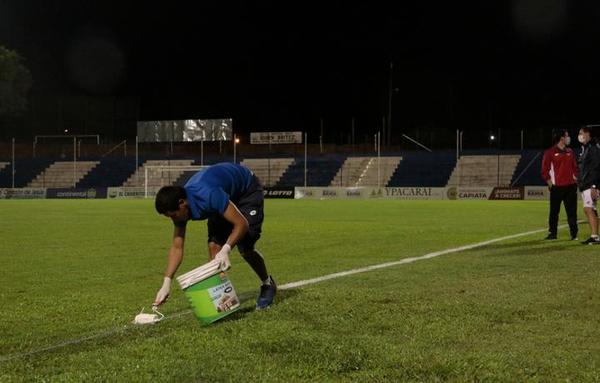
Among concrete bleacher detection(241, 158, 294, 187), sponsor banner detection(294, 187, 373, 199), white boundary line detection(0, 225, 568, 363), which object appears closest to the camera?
white boundary line detection(0, 225, 568, 363)

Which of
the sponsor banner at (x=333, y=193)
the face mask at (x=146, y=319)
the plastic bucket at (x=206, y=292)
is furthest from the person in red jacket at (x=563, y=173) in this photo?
the sponsor banner at (x=333, y=193)

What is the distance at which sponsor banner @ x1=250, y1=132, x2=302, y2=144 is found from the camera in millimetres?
63281

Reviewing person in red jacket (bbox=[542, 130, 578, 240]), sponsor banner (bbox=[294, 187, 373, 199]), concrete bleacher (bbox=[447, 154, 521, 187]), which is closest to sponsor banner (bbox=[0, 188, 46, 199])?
sponsor banner (bbox=[294, 187, 373, 199])

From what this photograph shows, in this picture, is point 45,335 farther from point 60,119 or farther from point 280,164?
point 60,119

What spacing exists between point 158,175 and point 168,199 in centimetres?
5680

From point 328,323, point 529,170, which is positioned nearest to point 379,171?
point 529,170

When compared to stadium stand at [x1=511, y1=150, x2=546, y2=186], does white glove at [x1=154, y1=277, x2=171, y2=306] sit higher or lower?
lower

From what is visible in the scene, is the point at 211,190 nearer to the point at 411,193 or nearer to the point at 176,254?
the point at 176,254

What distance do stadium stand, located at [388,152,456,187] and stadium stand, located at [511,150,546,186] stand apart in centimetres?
544

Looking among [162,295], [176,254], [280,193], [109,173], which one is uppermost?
[109,173]

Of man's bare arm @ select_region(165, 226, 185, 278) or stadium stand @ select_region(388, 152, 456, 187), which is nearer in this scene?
man's bare arm @ select_region(165, 226, 185, 278)

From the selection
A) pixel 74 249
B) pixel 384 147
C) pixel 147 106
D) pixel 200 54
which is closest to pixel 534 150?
pixel 384 147

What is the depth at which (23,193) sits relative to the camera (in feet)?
180

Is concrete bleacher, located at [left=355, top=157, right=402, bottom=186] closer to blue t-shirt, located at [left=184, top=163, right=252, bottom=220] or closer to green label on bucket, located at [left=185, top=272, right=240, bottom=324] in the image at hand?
blue t-shirt, located at [left=184, top=163, right=252, bottom=220]
